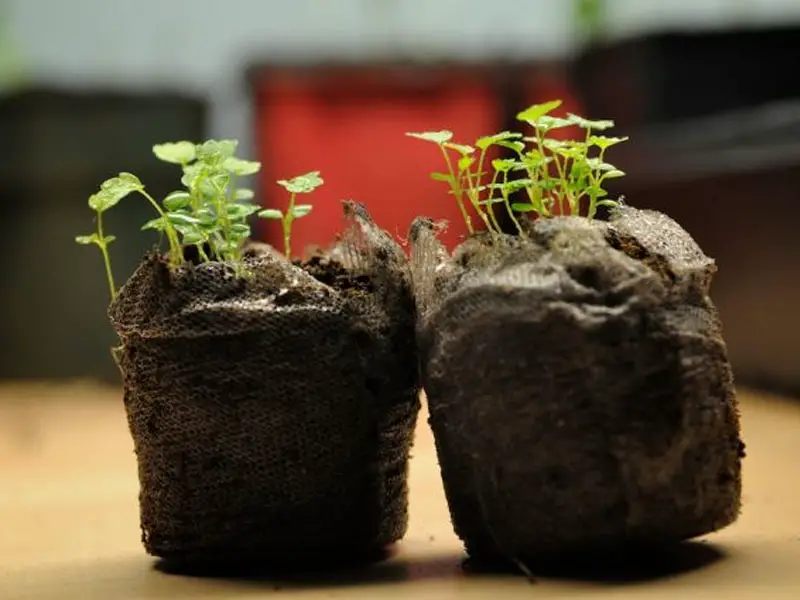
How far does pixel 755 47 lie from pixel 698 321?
3.16 m

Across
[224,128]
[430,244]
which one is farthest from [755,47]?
[430,244]

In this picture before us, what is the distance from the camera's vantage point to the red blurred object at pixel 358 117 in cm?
482

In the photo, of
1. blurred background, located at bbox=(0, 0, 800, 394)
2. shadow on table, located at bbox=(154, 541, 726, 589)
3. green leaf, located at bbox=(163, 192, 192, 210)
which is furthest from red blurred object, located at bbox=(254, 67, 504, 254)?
shadow on table, located at bbox=(154, 541, 726, 589)

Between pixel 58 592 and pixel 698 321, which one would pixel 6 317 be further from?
pixel 698 321

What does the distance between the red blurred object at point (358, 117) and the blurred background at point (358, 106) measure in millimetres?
11

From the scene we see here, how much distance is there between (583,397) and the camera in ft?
4.10

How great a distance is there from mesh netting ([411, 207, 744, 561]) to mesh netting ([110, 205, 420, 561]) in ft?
0.40

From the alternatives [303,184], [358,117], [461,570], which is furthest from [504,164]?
[358,117]

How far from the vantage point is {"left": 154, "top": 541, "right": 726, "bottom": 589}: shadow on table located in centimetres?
129

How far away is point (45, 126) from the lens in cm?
543

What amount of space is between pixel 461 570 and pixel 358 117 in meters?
3.93

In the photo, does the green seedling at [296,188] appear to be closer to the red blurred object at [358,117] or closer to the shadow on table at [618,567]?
the shadow on table at [618,567]

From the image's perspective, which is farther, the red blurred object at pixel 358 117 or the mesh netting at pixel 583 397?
the red blurred object at pixel 358 117

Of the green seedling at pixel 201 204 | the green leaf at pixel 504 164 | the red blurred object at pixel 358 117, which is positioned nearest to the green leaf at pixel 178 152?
the green seedling at pixel 201 204
